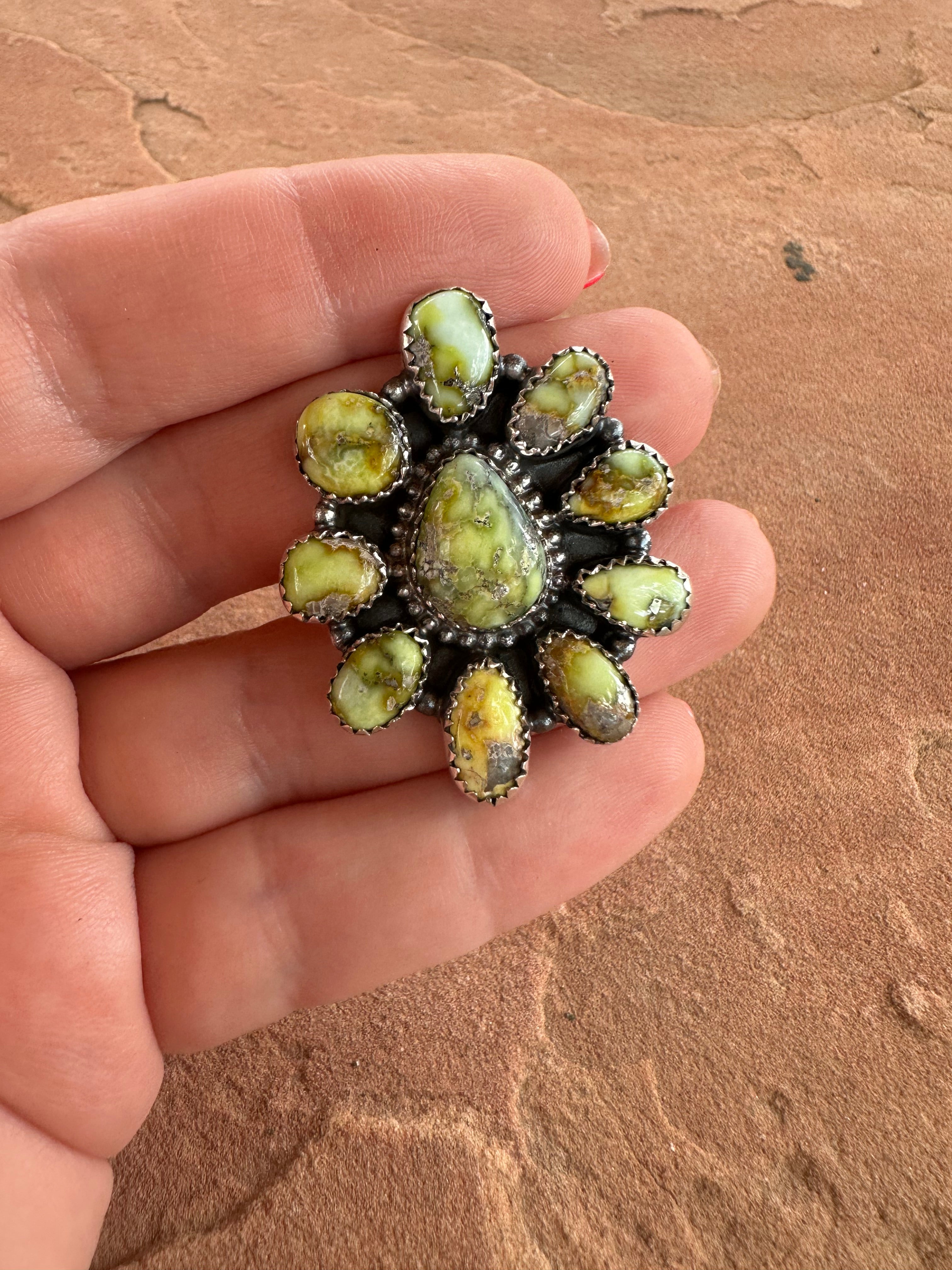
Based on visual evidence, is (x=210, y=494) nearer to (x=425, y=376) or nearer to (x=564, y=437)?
(x=425, y=376)

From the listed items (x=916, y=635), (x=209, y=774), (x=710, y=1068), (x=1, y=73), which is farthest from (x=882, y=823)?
(x=1, y=73)

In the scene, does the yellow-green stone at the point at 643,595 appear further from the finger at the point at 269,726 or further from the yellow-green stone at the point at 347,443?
the yellow-green stone at the point at 347,443

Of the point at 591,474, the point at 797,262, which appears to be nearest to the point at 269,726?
the point at 591,474

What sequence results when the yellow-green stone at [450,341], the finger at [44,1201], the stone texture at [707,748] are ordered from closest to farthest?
the finger at [44,1201], the yellow-green stone at [450,341], the stone texture at [707,748]

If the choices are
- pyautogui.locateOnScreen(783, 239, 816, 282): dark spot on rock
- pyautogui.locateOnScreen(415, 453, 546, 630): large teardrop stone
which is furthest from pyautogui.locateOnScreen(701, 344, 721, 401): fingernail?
pyautogui.locateOnScreen(783, 239, 816, 282): dark spot on rock

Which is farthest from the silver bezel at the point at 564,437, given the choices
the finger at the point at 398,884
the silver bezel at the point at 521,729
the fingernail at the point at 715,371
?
the finger at the point at 398,884

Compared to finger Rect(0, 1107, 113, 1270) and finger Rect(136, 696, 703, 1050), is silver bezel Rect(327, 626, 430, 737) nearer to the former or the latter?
finger Rect(136, 696, 703, 1050)
